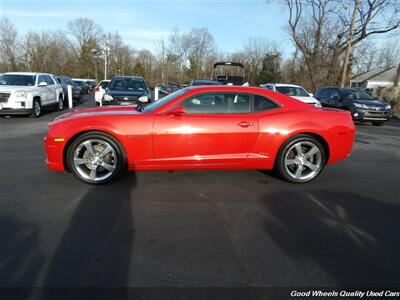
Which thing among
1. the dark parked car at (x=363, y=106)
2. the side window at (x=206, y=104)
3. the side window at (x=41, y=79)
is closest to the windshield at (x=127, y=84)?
the side window at (x=41, y=79)

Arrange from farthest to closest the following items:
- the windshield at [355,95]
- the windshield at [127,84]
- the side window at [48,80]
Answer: the windshield at [355,95] < the side window at [48,80] < the windshield at [127,84]

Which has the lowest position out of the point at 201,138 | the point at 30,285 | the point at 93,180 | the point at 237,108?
the point at 30,285

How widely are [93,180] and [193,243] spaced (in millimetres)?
2105

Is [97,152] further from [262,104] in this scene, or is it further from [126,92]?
[126,92]

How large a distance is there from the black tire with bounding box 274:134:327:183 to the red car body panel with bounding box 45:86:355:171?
11cm

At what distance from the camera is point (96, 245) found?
2.78 m

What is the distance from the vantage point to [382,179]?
4.98 m

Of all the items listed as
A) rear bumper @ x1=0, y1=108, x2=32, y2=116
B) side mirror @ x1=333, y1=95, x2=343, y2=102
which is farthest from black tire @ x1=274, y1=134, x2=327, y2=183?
side mirror @ x1=333, y1=95, x2=343, y2=102

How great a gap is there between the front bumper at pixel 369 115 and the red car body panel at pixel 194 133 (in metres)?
9.18

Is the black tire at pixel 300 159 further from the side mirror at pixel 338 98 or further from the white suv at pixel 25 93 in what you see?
the side mirror at pixel 338 98

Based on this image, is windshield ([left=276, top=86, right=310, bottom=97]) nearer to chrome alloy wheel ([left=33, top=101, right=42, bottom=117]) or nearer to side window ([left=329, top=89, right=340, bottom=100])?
side window ([left=329, top=89, right=340, bottom=100])

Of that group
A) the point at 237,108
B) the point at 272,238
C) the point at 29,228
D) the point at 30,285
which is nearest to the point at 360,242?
the point at 272,238

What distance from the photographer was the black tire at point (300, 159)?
4.52 m

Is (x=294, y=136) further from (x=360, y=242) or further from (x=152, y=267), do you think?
(x=152, y=267)
